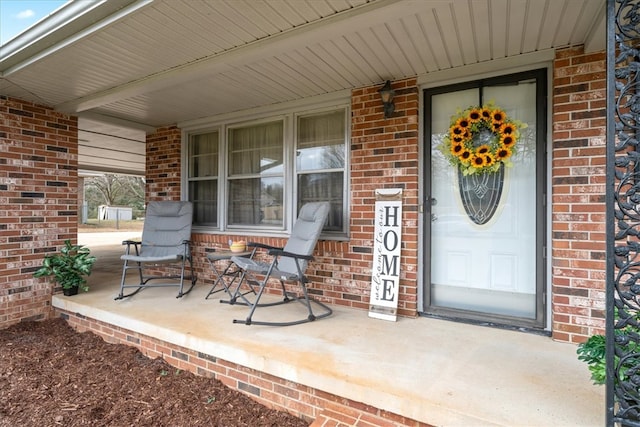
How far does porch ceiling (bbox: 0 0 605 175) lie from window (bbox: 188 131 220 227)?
1120 mm

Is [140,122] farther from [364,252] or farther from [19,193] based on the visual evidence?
[364,252]

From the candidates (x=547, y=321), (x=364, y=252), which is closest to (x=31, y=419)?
(x=364, y=252)

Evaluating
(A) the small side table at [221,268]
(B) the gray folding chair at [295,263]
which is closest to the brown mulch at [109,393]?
(B) the gray folding chair at [295,263]

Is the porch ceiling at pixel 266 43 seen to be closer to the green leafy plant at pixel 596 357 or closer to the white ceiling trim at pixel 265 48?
the white ceiling trim at pixel 265 48

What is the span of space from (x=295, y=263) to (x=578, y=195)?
→ 2261 mm

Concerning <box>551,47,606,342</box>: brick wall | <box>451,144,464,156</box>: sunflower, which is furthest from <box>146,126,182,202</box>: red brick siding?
<box>551,47,606,342</box>: brick wall

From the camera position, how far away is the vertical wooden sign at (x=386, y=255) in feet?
10.0

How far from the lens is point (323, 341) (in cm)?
249

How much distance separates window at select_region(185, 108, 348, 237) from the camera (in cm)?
372

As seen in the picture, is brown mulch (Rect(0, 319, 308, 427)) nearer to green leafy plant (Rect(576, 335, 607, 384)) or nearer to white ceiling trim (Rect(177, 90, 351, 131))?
green leafy plant (Rect(576, 335, 607, 384))

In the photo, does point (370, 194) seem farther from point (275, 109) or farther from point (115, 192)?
point (115, 192)

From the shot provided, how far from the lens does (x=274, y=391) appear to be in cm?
216

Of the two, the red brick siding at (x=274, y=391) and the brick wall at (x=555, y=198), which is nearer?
the red brick siding at (x=274, y=391)

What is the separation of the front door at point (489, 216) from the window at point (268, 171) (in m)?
0.96
